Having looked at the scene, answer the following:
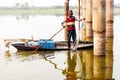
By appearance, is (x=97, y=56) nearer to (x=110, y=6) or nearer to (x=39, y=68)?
(x=39, y=68)

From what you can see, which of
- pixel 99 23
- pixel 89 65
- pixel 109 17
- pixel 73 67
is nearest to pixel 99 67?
pixel 89 65

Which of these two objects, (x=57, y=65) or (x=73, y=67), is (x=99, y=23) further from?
(x=57, y=65)

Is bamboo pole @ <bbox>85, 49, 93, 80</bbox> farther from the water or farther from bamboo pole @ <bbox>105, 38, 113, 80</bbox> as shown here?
bamboo pole @ <bbox>105, 38, 113, 80</bbox>

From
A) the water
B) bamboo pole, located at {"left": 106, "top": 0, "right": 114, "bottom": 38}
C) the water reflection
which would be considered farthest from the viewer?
bamboo pole, located at {"left": 106, "top": 0, "right": 114, "bottom": 38}

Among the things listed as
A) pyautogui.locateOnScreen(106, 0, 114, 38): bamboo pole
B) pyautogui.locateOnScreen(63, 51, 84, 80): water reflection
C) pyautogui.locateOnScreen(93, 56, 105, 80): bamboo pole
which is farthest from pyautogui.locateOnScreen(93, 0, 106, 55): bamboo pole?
pyautogui.locateOnScreen(106, 0, 114, 38): bamboo pole

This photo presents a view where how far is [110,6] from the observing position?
2273cm

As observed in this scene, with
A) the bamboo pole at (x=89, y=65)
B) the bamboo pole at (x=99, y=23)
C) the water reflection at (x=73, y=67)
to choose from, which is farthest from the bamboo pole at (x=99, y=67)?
the water reflection at (x=73, y=67)

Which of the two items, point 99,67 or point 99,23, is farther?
point 99,23

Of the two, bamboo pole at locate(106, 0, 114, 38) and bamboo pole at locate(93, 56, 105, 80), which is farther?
bamboo pole at locate(106, 0, 114, 38)

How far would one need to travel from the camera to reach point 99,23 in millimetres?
15883

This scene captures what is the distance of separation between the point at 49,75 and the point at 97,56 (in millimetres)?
3941

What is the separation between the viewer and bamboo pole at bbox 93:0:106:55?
15750 mm

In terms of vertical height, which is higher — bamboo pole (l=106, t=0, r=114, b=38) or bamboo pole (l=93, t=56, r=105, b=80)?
bamboo pole (l=106, t=0, r=114, b=38)

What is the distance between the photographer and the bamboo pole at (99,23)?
15.8 meters
